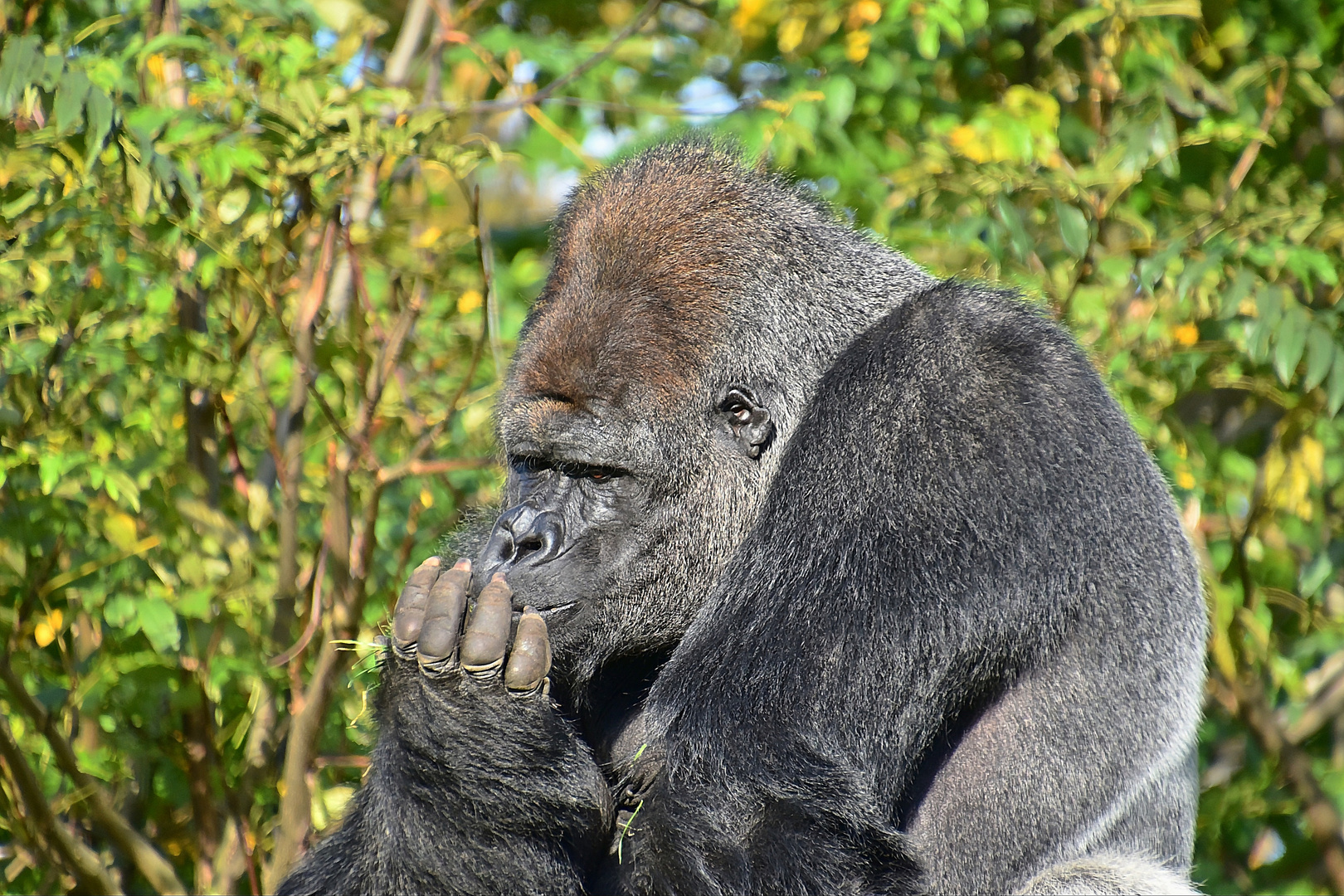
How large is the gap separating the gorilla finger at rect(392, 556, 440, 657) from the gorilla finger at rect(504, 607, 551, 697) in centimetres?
21

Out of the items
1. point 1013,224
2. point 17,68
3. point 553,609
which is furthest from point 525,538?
point 1013,224

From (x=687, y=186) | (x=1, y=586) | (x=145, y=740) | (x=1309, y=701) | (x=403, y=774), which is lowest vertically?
(x=1309, y=701)

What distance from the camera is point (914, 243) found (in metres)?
4.67

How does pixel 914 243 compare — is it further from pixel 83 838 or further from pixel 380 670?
pixel 83 838

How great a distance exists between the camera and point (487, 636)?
2.61 meters

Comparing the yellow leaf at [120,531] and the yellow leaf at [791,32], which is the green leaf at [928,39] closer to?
the yellow leaf at [791,32]

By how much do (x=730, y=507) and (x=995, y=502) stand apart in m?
0.67

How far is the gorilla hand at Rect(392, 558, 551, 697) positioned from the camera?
261cm

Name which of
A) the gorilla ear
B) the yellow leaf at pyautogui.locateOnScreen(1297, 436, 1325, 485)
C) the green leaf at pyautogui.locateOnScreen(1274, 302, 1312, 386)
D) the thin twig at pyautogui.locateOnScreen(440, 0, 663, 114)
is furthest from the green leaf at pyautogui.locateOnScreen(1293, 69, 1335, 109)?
the gorilla ear

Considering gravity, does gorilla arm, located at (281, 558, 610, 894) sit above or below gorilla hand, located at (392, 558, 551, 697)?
below

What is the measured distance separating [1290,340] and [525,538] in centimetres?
241

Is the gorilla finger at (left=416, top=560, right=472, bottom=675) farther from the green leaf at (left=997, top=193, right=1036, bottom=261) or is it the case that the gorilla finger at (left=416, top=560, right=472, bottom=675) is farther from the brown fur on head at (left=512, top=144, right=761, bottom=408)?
the green leaf at (left=997, top=193, right=1036, bottom=261)

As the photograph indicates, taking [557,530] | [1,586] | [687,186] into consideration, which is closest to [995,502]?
[557,530]

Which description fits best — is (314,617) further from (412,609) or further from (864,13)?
(864,13)
